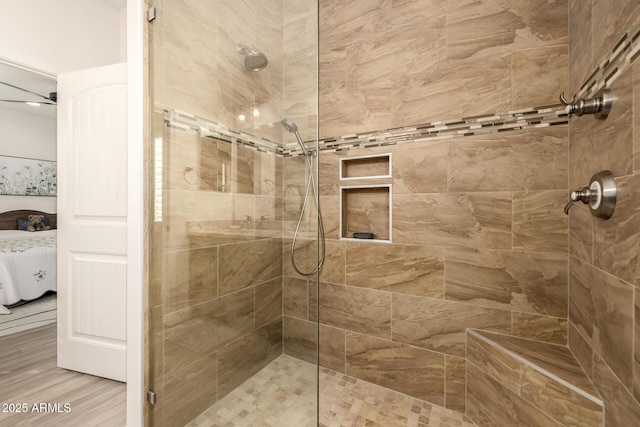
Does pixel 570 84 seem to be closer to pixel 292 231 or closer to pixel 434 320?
pixel 434 320

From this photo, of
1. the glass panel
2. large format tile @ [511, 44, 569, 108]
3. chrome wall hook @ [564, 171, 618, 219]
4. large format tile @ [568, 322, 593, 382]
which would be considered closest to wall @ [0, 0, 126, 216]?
the glass panel

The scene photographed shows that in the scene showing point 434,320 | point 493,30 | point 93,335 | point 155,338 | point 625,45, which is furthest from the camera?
point 93,335

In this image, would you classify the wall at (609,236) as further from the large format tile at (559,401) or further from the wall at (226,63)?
the wall at (226,63)

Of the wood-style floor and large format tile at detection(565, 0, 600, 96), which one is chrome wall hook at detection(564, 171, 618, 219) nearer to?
large format tile at detection(565, 0, 600, 96)

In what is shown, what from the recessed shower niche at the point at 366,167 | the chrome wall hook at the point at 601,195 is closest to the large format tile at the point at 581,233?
the chrome wall hook at the point at 601,195

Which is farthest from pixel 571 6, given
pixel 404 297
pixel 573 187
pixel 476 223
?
pixel 404 297

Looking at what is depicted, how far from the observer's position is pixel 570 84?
51.0 inches

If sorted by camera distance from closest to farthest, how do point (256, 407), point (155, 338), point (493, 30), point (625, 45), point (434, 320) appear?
1. point (625, 45)
2. point (256, 407)
3. point (155, 338)
4. point (493, 30)
5. point (434, 320)

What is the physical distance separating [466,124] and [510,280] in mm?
881

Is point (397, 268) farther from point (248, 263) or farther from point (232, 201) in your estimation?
point (232, 201)

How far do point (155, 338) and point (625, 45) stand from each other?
2133 millimetres

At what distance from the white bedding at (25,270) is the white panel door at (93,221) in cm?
156

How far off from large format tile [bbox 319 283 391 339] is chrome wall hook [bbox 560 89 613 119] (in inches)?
49.8

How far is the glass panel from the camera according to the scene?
1193 millimetres
